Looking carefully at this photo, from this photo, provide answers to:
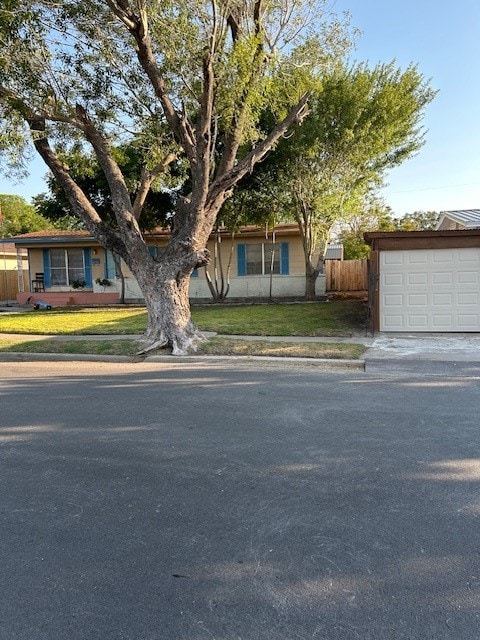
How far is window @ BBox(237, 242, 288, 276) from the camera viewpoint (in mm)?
23438

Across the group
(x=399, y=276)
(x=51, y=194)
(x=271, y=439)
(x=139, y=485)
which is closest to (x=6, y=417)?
(x=139, y=485)

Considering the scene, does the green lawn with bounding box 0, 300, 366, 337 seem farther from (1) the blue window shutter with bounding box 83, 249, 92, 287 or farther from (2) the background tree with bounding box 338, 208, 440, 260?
(2) the background tree with bounding box 338, 208, 440, 260

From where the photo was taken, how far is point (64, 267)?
81.3 ft

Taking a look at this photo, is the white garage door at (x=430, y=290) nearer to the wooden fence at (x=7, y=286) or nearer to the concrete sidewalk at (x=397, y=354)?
the concrete sidewalk at (x=397, y=354)

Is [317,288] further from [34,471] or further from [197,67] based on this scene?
[34,471]

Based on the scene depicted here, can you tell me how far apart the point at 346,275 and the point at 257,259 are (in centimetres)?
534

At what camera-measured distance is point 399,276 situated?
12.6 meters

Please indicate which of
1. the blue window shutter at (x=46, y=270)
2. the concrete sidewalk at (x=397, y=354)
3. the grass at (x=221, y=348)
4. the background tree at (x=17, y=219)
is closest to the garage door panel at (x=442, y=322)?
the concrete sidewalk at (x=397, y=354)

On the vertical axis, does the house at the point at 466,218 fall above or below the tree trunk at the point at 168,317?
above

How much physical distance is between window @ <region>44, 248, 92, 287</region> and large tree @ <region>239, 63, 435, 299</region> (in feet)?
35.1

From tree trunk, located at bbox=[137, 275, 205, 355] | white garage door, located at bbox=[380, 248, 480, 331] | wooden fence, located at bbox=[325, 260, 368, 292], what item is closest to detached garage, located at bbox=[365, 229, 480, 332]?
white garage door, located at bbox=[380, 248, 480, 331]

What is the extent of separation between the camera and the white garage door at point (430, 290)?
12367 mm

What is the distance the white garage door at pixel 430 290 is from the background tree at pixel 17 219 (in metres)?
43.2

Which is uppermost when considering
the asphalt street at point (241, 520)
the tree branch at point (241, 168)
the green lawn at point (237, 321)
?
the tree branch at point (241, 168)
